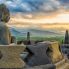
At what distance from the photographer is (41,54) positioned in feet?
23.7

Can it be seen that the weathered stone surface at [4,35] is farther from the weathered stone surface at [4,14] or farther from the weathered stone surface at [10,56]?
the weathered stone surface at [10,56]

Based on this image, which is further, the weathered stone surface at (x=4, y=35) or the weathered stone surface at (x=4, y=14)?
the weathered stone surface at (x=4, y=14)

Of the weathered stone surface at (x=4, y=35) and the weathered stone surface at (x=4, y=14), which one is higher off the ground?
the weathered stone surface at (x=4, y=14)

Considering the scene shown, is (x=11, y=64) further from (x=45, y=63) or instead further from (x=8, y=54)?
(x=45, y=63)

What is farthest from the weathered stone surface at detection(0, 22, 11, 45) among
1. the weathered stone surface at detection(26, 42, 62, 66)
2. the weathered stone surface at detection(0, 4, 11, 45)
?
the weathered stone surface at detection(26, 42, 62, 66)

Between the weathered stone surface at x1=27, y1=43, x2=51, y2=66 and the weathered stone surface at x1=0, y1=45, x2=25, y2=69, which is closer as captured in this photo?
the weathered stone surface at x1=0, y1=45, x2=25, y2=69

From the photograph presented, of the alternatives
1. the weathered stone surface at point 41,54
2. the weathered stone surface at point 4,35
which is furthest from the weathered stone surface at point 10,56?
the weathered stone surface at point 4,35

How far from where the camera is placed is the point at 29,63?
693cm

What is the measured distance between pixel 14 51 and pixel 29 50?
35.0 inches

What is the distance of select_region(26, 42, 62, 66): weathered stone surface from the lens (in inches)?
276

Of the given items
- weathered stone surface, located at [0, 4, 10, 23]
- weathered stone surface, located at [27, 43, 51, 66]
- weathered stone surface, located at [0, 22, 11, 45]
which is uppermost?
weathered stone surface, located at [0, 4, 10, 23]

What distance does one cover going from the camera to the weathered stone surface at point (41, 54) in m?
7.00

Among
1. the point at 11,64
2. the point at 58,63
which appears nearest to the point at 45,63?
the point at 58,63

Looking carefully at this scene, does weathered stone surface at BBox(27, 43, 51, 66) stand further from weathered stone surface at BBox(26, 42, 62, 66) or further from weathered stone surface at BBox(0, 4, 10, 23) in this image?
weathered stone surface at BBox(0, 4, 10, 23)
